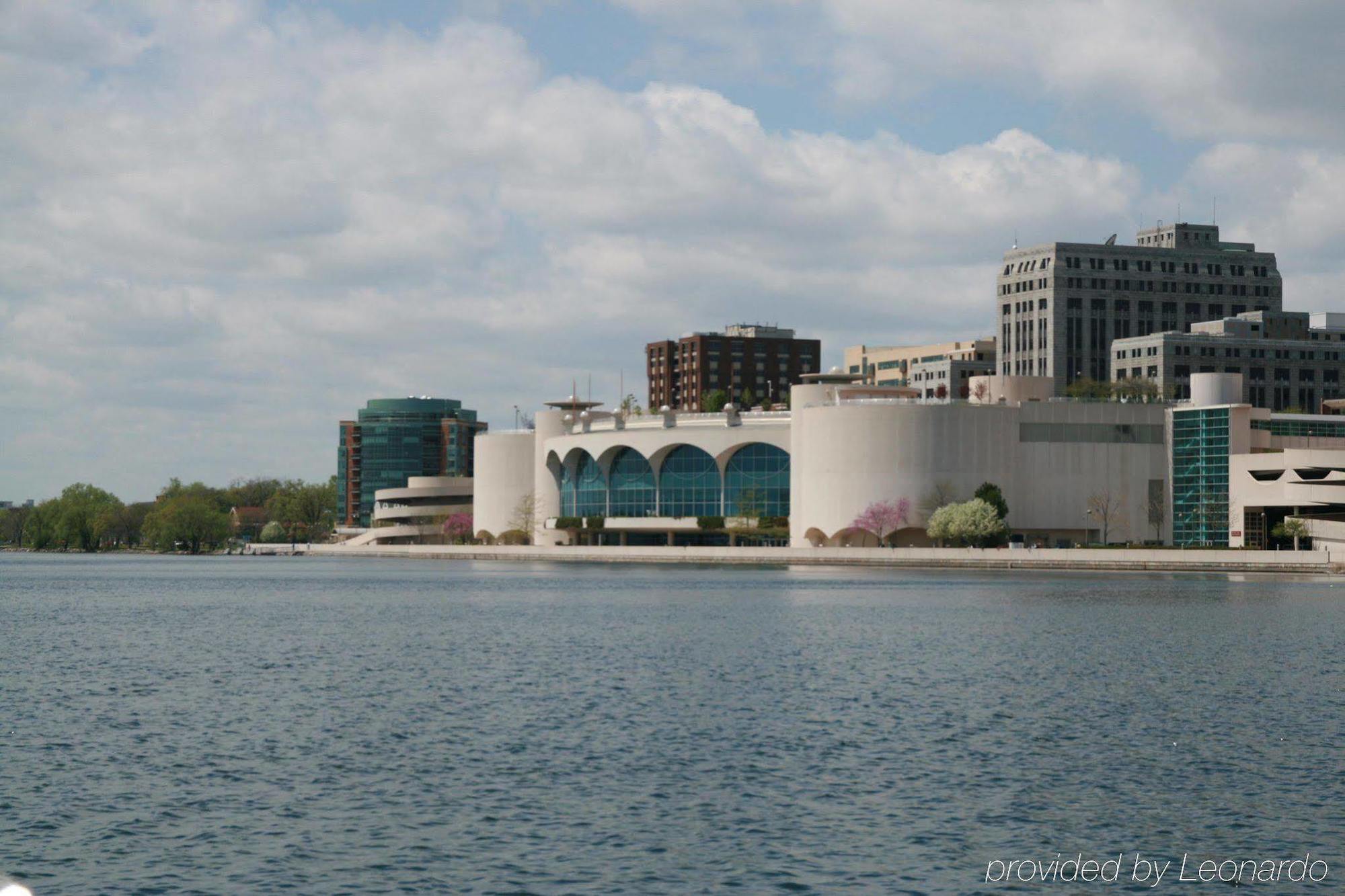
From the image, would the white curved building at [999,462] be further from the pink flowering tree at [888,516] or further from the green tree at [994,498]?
the green tree at [994,498]

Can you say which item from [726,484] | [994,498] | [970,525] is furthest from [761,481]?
[970,525]

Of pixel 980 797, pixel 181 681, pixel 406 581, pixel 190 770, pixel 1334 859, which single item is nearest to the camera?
pixel 1334 859

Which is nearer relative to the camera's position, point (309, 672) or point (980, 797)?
point (980, 797)

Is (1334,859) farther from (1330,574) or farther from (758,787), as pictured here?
(1330,574)

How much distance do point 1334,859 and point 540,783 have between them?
571 inches

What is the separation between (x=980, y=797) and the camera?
1231 inches

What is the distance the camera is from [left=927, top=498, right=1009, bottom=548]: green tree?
16200 cm

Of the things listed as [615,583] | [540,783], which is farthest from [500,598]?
[540,783]

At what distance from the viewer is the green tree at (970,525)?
162m

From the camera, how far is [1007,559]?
153 m

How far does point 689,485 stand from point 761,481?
10159 millimetres

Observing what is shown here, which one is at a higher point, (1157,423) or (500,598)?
(1157,423)

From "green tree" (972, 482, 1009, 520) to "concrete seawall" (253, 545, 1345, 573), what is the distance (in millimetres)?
6604

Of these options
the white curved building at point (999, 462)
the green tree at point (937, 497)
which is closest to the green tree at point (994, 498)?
the green tree at point (937, 497)
